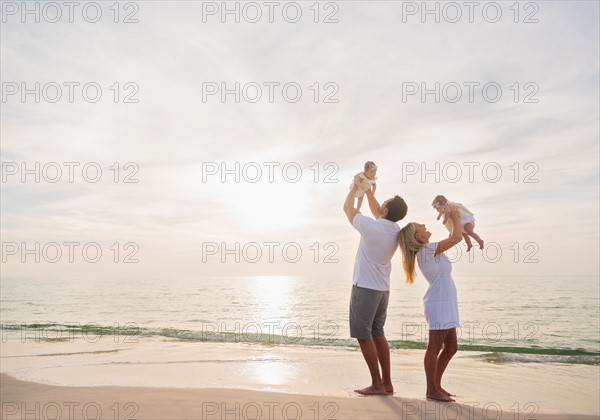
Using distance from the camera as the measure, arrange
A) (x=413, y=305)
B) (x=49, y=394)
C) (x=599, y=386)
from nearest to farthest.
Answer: (x=49, y=394) → (x=599, y=386) → (x=413, y=305)

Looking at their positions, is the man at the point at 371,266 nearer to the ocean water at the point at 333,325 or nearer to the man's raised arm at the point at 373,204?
the man's raised arm at the point at 373,204

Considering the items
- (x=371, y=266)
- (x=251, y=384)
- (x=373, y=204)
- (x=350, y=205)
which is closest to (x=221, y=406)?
(x=251, y=384)

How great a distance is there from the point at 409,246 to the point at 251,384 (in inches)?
115

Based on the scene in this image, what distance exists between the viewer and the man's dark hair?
209 inches

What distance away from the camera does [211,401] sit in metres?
5.12

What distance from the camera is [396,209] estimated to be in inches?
209

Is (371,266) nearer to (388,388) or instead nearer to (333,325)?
(388,388)

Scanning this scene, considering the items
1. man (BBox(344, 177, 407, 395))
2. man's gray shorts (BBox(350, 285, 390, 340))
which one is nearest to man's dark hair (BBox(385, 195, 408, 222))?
man (BBox(344, 177, 407, 395))

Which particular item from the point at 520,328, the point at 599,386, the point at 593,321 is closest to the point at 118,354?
the point at 599,386

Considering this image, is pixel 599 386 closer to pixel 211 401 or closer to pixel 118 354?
pixel 211 401

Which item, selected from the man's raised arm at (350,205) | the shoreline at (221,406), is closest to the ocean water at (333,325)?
the shoreline at (221,406)

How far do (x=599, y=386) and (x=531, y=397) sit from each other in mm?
2127

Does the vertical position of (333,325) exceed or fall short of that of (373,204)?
it falls short

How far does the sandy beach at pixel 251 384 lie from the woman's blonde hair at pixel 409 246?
1325mm
